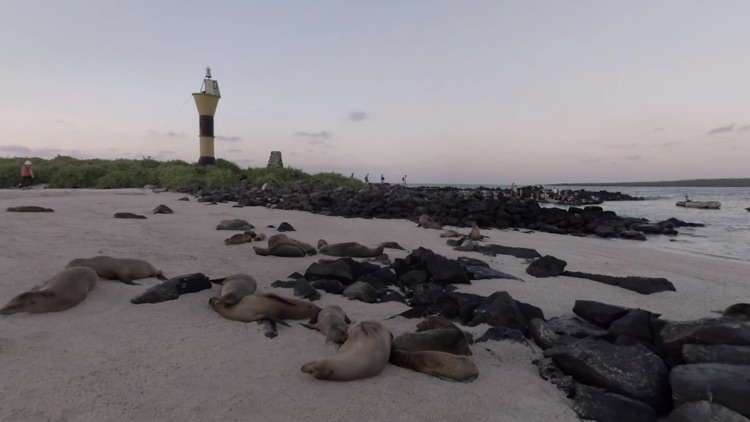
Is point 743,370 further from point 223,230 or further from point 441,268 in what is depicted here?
point 223,230

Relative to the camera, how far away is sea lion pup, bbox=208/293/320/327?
3.20 m

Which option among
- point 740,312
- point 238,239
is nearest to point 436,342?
point 740,312

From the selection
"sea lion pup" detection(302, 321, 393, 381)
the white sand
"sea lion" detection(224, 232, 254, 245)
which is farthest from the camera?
"sea lion" detection(224, 232, 254, 245)

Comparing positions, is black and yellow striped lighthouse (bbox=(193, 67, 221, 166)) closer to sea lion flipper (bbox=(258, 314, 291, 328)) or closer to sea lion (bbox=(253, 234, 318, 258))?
sea lion (bbox=(253, 234, 318, 258))

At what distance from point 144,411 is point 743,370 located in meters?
2.98

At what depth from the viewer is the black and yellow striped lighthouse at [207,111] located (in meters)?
22.5

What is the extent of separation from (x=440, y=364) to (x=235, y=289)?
6.40ft

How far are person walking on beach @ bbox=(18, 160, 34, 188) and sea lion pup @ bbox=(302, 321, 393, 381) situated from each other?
21558 millimetres

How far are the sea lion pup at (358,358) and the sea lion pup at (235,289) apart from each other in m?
1.12

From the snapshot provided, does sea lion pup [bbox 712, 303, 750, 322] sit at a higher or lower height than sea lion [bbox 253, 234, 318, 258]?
lower

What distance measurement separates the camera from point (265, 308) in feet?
10.7

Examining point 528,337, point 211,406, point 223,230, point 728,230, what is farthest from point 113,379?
point 728,230

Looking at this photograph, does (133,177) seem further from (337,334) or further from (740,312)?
(740,312)

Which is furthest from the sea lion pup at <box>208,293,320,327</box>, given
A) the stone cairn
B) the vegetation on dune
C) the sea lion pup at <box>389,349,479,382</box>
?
the stone cairn
